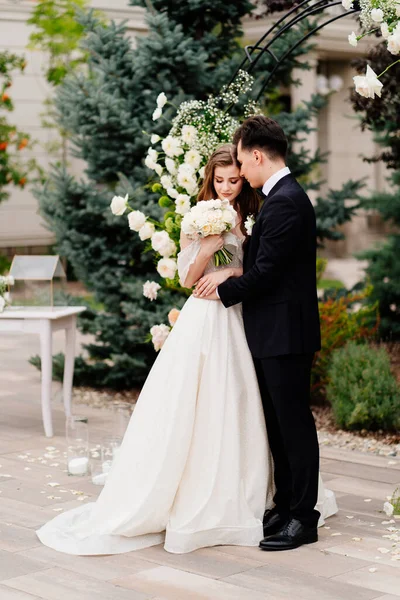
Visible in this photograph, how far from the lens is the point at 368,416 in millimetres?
7188

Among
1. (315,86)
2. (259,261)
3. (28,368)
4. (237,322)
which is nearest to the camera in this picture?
(259,261)

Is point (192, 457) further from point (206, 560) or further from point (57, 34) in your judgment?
point (57, 34)

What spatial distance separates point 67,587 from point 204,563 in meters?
0.65

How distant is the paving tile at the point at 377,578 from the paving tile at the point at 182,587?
14.8 inches

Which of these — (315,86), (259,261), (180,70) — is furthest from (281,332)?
(315,86)

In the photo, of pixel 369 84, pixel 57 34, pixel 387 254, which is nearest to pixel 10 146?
pixel 57 34

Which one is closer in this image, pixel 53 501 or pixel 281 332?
pixel 281 332

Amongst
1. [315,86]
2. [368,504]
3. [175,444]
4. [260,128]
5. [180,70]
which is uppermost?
[315,86]

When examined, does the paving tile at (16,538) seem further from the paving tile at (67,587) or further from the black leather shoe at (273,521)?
the black leather shoe at (273,521)

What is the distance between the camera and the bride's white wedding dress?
15.4 ft

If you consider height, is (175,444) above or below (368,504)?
above

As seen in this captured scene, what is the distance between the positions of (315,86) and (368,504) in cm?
1670

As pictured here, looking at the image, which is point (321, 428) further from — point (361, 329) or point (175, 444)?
point (175, 444)

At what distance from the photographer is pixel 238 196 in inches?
200
